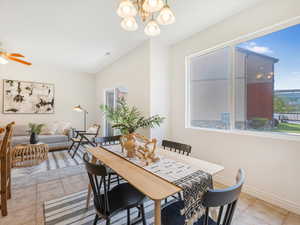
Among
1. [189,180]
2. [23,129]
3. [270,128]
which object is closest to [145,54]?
[270,128]

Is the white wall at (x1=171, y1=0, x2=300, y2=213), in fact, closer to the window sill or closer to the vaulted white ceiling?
A: the window sill

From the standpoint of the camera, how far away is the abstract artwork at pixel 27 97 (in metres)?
4.43

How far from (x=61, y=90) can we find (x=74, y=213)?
15.0 feet

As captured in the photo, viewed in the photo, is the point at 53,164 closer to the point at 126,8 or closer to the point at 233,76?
the point at 126,8

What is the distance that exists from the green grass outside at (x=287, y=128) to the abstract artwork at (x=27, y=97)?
5.88m

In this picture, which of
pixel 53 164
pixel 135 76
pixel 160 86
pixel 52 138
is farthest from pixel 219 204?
pixel 52 138

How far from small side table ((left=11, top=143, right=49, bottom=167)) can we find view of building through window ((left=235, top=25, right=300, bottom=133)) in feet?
13.1

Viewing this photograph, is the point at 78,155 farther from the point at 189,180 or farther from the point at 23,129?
the point at 189,180

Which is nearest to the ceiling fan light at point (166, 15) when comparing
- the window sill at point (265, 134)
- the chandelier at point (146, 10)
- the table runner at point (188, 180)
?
the chandelier at point (146, 10)

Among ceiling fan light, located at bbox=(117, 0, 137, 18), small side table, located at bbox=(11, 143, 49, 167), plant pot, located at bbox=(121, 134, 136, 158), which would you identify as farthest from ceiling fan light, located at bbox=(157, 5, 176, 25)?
small side table, located at bbox=(11, 143, 49, 167)

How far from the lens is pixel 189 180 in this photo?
1086mm

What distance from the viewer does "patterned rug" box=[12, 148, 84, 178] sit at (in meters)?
2.85

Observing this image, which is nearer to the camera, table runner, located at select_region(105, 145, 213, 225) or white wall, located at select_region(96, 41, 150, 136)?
table runner, located at select_region(105, 145, 213, 225)

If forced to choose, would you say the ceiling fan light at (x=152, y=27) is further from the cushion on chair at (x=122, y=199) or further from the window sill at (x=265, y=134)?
the window sill at (x=265, y=134)
